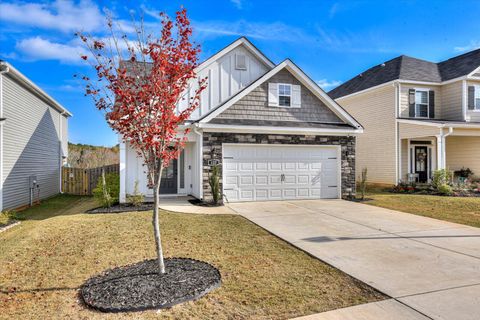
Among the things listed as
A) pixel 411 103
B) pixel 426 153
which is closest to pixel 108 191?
pixel 411 103

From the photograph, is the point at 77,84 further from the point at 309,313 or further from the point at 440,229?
the point at 440,229

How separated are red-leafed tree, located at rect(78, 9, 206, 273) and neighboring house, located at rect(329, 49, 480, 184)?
1512 centimetres

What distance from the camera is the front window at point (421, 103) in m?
17.4

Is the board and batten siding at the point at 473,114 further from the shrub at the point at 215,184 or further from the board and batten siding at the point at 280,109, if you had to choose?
the shrub at the point at 215,184

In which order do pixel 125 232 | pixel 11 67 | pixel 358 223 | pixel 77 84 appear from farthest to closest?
pixel 11 67, pixel 358 223, pixel 125 232, pixel 77 84

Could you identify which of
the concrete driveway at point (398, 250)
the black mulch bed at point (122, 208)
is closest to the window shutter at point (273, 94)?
the concrete driveway at point (398, 250)

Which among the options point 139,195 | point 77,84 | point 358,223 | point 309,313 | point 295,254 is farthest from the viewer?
point 139,195

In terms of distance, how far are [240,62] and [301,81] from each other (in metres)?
4.24

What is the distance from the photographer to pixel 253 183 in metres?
11.9

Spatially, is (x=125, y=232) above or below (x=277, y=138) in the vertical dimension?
below

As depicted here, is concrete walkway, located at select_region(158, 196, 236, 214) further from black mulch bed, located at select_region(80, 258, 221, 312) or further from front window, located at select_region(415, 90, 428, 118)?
front window, located at select_region(415, 90, 428, 118)

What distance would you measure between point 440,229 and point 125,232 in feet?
25.1

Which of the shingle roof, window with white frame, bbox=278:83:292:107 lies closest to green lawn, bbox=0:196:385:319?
window with white frame, bbox=278:83:292:107

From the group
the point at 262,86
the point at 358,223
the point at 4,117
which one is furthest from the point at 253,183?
the point at 4,117
